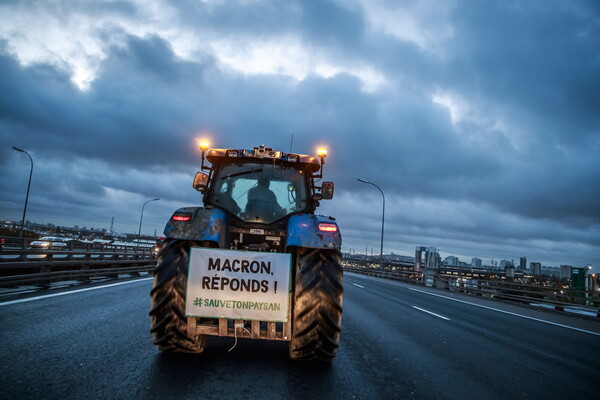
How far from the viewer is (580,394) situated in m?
3.49

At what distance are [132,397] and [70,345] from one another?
1745 millimetres

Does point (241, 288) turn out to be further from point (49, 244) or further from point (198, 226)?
point (49, 244)

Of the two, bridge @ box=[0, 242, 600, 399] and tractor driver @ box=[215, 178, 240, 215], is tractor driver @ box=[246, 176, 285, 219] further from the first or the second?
bridge @ box=[0, 242, 600, 399]

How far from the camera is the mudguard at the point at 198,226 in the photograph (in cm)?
360

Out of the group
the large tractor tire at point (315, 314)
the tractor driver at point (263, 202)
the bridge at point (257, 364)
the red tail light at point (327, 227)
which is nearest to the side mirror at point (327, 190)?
the tractor driver at point (263, 202)

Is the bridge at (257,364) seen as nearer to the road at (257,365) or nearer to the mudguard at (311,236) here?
the road at (257,365)

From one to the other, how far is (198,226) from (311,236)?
4.30 feet

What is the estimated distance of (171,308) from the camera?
332cm

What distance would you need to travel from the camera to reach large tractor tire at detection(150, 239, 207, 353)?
333 cm

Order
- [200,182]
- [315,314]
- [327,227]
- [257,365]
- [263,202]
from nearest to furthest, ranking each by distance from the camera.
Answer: [315,314]
[257,365]
[327,227]
[263,202]
[200,182]

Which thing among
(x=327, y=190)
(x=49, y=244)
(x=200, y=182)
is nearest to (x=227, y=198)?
(x=200, y=182)

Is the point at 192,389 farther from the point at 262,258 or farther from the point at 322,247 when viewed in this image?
the point at 322,247

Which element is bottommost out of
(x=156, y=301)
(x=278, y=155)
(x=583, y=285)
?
(x=583, y=285)

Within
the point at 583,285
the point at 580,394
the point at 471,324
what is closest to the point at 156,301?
the point at 580,394
